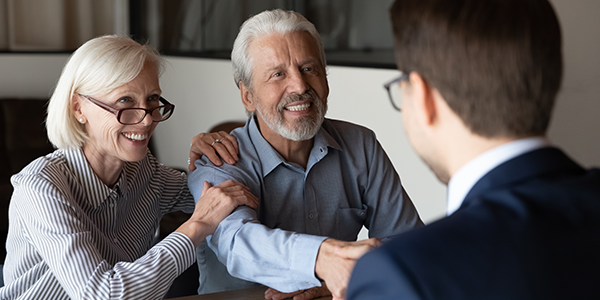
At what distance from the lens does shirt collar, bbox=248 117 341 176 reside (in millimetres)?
1679

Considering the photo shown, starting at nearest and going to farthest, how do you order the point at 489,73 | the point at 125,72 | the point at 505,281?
1. the point at 505,281
2. the point at 489,73
3. the point at 125,72

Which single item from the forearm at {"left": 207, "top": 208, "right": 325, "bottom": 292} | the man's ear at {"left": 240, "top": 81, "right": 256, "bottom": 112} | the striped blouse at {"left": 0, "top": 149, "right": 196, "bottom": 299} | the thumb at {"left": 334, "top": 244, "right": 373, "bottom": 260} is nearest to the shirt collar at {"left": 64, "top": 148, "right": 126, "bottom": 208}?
the striped blouse at {"left": 0, "top": 149, "right": 196, "bottom": 299}

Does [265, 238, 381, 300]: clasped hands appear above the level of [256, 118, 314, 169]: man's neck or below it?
below

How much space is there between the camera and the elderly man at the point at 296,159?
167cm

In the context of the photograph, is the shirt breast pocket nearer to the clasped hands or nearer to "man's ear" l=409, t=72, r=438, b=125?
the clasped hands

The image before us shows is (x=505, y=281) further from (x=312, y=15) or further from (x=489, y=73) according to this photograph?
(x=312, y=15)

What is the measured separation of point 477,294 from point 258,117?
4.02 feet

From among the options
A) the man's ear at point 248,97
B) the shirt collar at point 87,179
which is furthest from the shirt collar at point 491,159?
the shirt collar at point 87,179

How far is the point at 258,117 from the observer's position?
1.78 meters

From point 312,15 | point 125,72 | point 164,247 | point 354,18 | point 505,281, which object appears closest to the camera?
point 505,281

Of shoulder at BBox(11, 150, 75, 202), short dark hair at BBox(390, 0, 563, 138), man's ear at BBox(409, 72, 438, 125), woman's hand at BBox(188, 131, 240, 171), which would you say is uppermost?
short dark hair at BBox(390, 0, 563, 138)

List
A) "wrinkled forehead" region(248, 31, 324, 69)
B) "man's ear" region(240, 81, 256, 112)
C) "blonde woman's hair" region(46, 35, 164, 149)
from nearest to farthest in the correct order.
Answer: "blonde woman's hair" region(46, 35, 164, 149)
"wrinkled forehead" region(248, 31, 324, 69)
"man's ear" region(240, 81, 256, 112)

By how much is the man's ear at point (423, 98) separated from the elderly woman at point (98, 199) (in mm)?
745

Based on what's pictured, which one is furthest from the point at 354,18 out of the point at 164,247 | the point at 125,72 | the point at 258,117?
the point at 164,247
